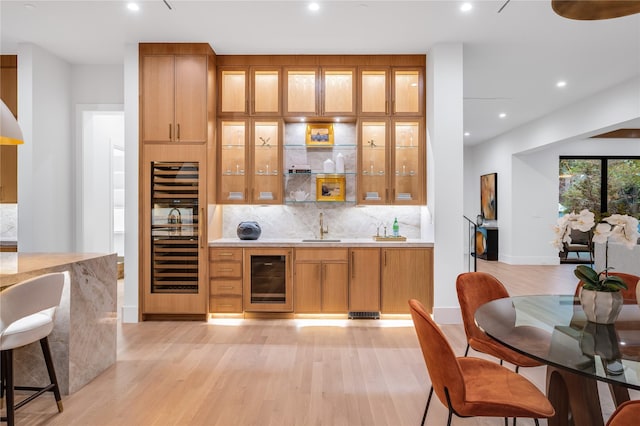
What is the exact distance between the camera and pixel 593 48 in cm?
434

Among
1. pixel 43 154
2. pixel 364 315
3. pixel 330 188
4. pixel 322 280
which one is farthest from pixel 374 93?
pixel 43 154

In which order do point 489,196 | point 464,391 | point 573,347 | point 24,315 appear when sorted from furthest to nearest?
point 489,196 → point 24,315 → point 464,391 → point 573,347

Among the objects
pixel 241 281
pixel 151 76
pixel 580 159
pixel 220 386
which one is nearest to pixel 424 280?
pixel 241 281

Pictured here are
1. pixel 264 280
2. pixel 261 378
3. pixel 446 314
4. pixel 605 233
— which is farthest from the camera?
pixel 264 280

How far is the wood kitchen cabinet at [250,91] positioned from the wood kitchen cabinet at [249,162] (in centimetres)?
13

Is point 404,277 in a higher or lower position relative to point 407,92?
lower

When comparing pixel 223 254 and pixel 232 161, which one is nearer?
pixel 223 254

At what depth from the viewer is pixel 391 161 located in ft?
15.1

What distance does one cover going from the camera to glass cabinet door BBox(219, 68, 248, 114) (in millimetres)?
4633

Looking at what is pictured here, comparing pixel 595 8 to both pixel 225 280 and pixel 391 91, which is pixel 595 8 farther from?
pixel 225 280

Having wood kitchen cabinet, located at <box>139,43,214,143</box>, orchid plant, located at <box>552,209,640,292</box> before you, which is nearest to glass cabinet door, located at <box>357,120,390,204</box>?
wood kitchen cabinet, located at <box>139,43,214,143</box>

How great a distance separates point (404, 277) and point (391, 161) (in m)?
1.43

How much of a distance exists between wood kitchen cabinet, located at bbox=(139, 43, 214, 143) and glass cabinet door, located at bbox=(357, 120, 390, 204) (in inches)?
75.3

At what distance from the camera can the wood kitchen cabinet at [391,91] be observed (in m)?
4.56
